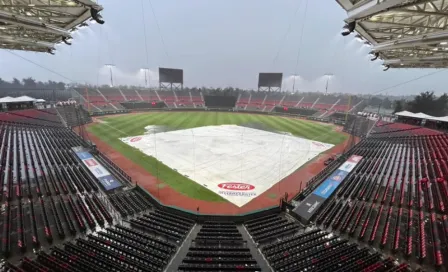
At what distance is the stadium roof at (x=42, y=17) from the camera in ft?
27.4

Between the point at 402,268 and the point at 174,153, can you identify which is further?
the point at 174,153

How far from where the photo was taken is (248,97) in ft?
277

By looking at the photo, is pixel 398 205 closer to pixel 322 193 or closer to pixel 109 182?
pixel 322 193

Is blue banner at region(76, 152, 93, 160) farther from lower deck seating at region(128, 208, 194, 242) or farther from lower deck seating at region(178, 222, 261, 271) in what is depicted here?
lower deck seating at region(178, 222, 261, 271)

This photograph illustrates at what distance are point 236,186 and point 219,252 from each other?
352 inches

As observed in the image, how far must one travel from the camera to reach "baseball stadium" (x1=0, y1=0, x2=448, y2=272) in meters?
10.5

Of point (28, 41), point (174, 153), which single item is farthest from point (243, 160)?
point (28, 41)

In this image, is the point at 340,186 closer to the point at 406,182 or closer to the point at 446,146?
the point at 406,182

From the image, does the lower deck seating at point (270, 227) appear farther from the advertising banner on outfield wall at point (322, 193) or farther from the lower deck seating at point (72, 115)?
the lower deck seating at point (72, 115)

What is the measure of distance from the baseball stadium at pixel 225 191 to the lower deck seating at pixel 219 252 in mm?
69

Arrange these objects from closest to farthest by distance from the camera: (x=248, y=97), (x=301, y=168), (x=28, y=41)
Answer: (x=28, y=41) < (x=301, y=168) < (x=248, y=97)

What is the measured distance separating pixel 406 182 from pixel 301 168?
9616 millimetres

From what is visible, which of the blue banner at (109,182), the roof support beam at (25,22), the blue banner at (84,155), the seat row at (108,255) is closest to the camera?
the roof support beam at (25,22)

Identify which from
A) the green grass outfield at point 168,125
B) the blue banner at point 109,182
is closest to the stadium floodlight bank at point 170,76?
the green grass outfield at point 168,125
